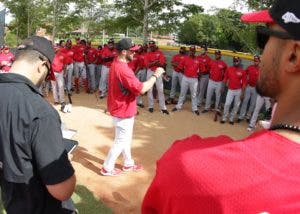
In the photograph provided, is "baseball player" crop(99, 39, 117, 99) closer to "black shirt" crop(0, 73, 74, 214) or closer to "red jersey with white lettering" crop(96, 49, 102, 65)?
"red jersey with white lettering" crop(96, 49, 102, 65)

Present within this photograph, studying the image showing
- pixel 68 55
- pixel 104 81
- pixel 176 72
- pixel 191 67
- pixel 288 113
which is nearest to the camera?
pixel 288 113

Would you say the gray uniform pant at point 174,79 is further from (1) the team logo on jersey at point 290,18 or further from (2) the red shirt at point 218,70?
(1) the team logo on jersey at point 290,18

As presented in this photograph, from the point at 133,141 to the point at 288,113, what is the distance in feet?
24.3

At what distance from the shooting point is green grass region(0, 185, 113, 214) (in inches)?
198

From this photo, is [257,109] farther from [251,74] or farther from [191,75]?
[191,75]

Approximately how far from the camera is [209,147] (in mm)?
1038

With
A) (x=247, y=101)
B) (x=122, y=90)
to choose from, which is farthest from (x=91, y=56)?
(x=122, y=90)

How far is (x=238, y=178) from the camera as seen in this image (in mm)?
938

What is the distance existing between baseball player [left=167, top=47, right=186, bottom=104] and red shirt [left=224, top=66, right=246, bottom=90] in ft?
6.39

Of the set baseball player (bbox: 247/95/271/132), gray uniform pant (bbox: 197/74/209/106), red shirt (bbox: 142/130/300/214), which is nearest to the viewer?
red shirt (bbox: 142/130/300/214)

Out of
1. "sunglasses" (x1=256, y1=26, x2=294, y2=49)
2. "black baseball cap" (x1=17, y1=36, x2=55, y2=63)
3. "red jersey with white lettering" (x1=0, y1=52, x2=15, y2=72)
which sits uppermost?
"sunglasses" (x1=256, y1=26, x2=294, y2=49)

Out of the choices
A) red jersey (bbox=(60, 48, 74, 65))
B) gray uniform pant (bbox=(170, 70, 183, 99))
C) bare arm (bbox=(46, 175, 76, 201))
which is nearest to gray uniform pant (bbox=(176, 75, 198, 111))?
gray uniform pant (bbox=(170, 70, 183, 99))

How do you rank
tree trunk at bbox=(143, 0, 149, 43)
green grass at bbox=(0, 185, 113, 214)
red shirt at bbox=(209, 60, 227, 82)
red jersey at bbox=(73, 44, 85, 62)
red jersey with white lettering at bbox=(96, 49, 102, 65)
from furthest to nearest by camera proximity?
tree trunk at bbox=(143, 0, 149, 43), red jersey with white lettering at bbox=(96, 49, 102, 65), red jersey at bbox=(73, 44, 85, 62), red shirt at bbox=(209, 60, 227, 82), green grass at bbox=(0, 185, 113, 214)

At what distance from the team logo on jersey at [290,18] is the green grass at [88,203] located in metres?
4.43
